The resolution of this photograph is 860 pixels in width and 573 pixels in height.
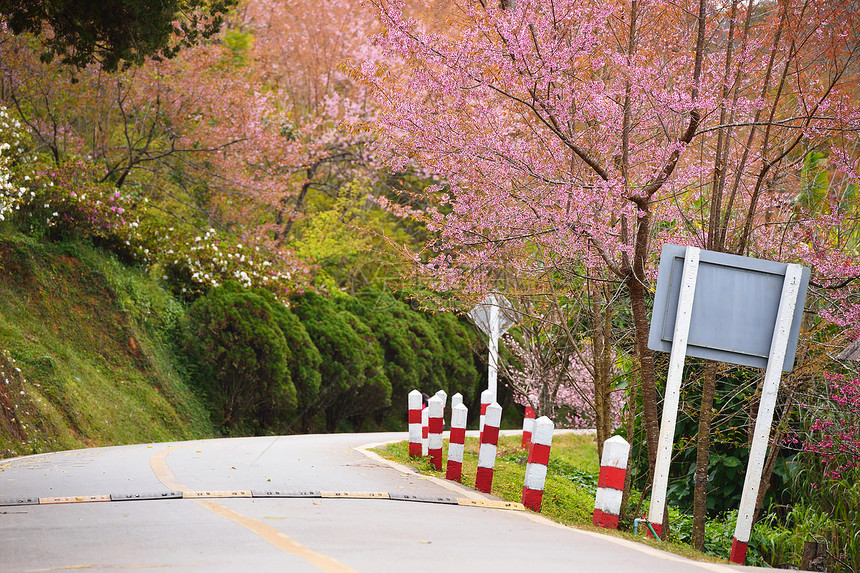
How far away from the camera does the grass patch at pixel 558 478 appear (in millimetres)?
7941

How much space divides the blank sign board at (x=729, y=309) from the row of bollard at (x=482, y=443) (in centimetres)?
133

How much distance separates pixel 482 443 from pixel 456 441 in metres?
0.69

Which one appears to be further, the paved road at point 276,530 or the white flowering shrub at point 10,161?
the white flowering shrub at point 10,161

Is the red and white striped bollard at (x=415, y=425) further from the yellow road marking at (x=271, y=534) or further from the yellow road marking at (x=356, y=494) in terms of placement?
the yellow road marking at (x=356, y=494)

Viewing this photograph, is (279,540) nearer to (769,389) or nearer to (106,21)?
(769,389)

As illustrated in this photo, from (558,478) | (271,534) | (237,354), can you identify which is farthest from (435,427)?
(237,354)

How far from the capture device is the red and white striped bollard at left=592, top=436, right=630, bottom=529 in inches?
298

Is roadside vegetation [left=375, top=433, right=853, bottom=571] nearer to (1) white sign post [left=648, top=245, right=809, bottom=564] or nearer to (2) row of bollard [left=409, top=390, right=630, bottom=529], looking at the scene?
(2) row of bollard [left=409, top=390, right=630, bottom=529]

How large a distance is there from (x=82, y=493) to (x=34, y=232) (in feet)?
42.0

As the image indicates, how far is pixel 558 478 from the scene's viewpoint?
1697 cm

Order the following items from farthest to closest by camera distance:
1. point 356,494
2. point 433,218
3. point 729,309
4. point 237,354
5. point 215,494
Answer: point 237,354 < point 433,218 < point 356,494 < point 215,494 < point 729,309

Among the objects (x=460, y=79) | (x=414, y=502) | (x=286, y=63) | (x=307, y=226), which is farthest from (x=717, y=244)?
(x=286, y=63)

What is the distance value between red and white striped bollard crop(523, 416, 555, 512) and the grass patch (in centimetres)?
17

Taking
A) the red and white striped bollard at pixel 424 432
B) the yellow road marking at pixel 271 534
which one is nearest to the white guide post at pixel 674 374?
the yellow road marking at pixel 271 534
